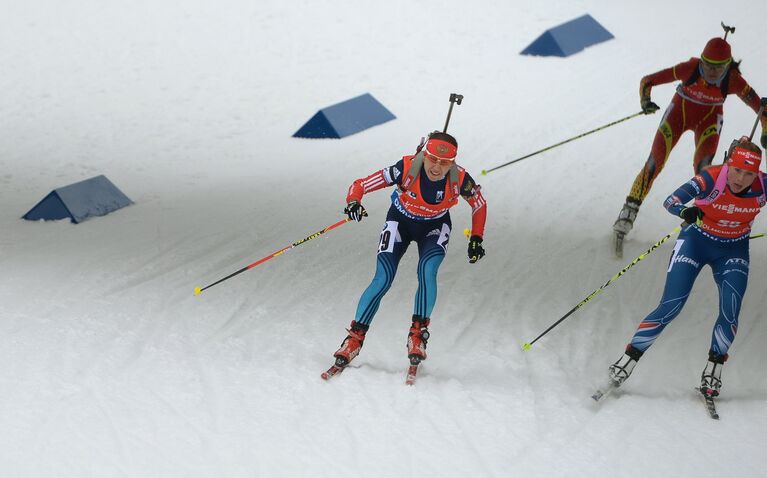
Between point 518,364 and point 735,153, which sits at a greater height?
point 735,153

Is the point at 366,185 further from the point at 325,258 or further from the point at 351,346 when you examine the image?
the point at 325,258

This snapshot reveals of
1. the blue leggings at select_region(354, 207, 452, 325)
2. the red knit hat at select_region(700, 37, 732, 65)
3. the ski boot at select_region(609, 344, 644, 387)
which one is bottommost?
the ski boot at select_region(609, 344, 644, 387)

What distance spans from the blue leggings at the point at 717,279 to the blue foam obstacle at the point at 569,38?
27.4ft

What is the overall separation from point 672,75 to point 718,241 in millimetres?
2388

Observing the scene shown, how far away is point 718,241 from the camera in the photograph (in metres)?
5.95

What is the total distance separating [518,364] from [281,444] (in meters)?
2.03

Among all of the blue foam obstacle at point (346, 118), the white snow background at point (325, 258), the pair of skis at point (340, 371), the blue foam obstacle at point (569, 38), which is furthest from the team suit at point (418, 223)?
the blue foam obstacle at point (569, 38)

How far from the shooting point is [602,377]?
6434 mm

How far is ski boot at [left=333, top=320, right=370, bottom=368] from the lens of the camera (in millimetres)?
6109

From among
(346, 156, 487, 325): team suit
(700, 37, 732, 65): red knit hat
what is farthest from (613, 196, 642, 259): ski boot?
(346, 156, 487, 325): team suit

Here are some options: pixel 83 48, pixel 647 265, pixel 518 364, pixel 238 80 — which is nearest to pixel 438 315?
pixel 518 364

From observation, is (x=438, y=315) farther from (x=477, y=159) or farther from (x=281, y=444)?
(x=477, y=159)

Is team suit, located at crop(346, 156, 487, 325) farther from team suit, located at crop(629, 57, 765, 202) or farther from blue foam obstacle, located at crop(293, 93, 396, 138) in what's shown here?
blue foam obstacle, located at crop(293, 93, 396, 138)

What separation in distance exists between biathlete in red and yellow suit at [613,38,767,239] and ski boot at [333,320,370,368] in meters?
3.55
